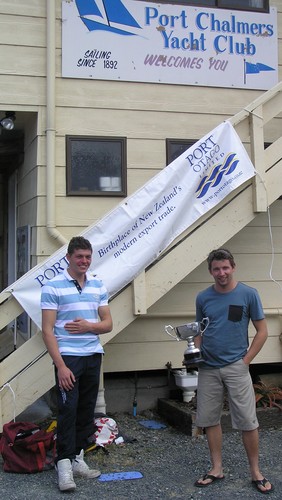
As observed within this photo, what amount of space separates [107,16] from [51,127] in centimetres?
140

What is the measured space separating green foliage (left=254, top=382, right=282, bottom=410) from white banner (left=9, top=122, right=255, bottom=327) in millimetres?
1949

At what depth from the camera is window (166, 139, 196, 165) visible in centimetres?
621

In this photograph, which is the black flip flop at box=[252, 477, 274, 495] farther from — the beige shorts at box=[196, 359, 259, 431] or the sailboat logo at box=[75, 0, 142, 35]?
the sailboat logo at box=[75, 0, 142, 35]

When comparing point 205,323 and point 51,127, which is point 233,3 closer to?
point 51,127

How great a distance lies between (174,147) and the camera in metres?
6.24

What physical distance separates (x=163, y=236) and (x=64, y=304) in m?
1.51

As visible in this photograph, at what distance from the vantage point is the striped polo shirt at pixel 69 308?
13.5ft

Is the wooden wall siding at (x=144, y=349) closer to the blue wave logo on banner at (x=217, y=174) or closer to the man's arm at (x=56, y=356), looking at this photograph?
the blue wave logo on banner at (x=217, y=174)

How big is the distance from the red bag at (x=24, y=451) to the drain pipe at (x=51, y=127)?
6.69 ft

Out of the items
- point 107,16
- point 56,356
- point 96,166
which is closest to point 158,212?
point 96,166

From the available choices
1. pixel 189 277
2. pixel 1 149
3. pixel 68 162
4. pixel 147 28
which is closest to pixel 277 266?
pixel 189 277

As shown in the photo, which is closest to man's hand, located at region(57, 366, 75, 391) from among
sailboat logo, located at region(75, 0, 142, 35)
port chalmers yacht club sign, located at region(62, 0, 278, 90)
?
port chalmers yacht club sign, located at region(62, 0, 278, 90)

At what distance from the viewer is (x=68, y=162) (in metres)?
5.94

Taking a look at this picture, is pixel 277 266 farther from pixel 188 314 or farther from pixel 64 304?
pixel 64 304
